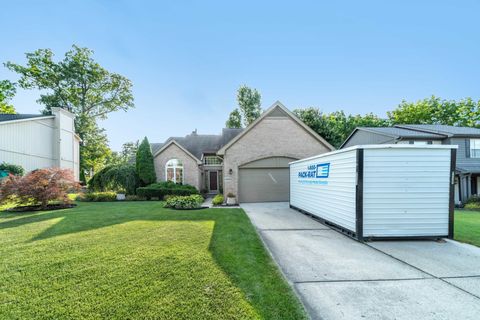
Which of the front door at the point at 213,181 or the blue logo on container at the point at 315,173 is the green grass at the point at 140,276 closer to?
the blue logo on container at the point at 315,173

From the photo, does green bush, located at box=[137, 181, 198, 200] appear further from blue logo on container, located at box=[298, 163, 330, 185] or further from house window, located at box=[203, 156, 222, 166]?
blue logo on container, located at box=[298, 163, 330, 185]

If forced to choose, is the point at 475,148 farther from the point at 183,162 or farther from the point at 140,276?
the point at 140,276

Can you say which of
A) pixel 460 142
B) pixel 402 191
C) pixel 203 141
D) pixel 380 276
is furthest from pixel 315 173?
pixel 203 141

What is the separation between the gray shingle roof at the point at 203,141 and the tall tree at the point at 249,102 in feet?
38.9

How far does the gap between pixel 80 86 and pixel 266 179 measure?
2583 cm

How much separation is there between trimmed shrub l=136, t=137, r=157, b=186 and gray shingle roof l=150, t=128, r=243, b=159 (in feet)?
22.9

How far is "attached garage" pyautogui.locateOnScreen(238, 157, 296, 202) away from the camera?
553 inches

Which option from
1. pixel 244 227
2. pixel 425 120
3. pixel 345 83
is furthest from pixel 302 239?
pixel 425 120

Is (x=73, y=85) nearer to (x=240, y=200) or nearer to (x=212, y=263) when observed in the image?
(x=240, y=200)

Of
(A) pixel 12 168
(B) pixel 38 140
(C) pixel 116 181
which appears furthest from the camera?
(B) pixel 38 140

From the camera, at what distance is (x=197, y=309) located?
2.57 meters

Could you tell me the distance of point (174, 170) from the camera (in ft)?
60.6

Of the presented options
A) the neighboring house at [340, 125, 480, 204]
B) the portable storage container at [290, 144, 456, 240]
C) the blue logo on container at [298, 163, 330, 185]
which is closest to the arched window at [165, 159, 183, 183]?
the blue logo on container at [298, 163, 330, 185]

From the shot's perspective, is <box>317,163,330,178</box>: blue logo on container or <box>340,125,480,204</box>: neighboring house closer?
<box>317,163,330,178</box>: blue logo on container
